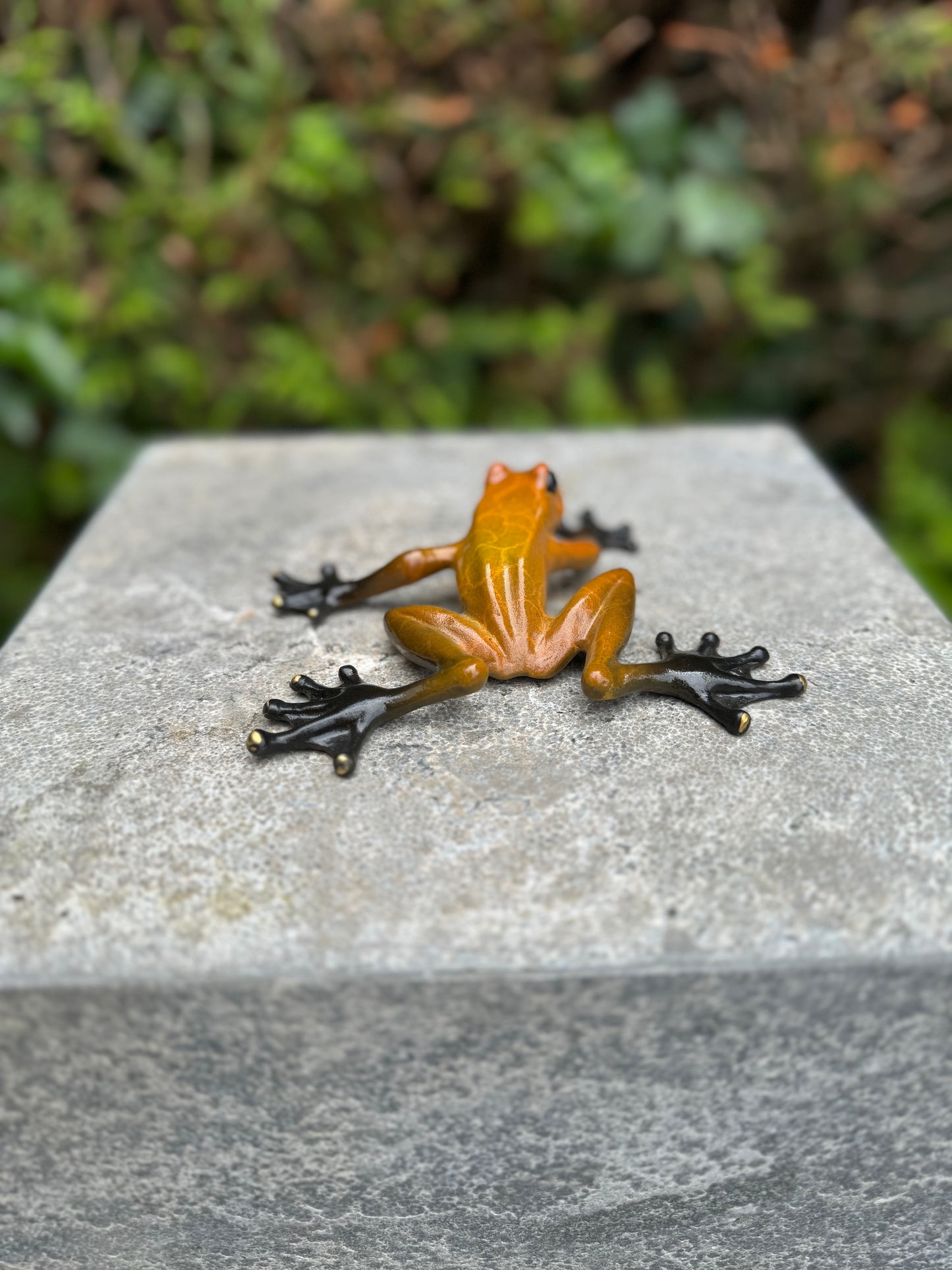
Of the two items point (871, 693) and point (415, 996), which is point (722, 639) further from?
point (415, 996)

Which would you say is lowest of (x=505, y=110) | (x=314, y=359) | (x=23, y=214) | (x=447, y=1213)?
(x=447, y=1213)

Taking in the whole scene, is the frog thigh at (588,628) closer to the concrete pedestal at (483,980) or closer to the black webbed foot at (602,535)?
the concrete pedestal at (483,980)

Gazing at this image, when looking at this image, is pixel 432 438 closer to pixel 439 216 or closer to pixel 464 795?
pixel 439 216

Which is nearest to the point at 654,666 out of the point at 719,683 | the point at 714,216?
the point at 719,683

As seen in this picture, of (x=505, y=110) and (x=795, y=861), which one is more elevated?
(x=505, y=110)

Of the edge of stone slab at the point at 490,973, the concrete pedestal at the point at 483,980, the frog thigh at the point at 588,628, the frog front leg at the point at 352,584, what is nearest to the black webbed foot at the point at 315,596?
the frog front leg at the point at 352,584

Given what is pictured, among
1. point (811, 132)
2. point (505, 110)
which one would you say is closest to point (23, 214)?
point (505, 110)
